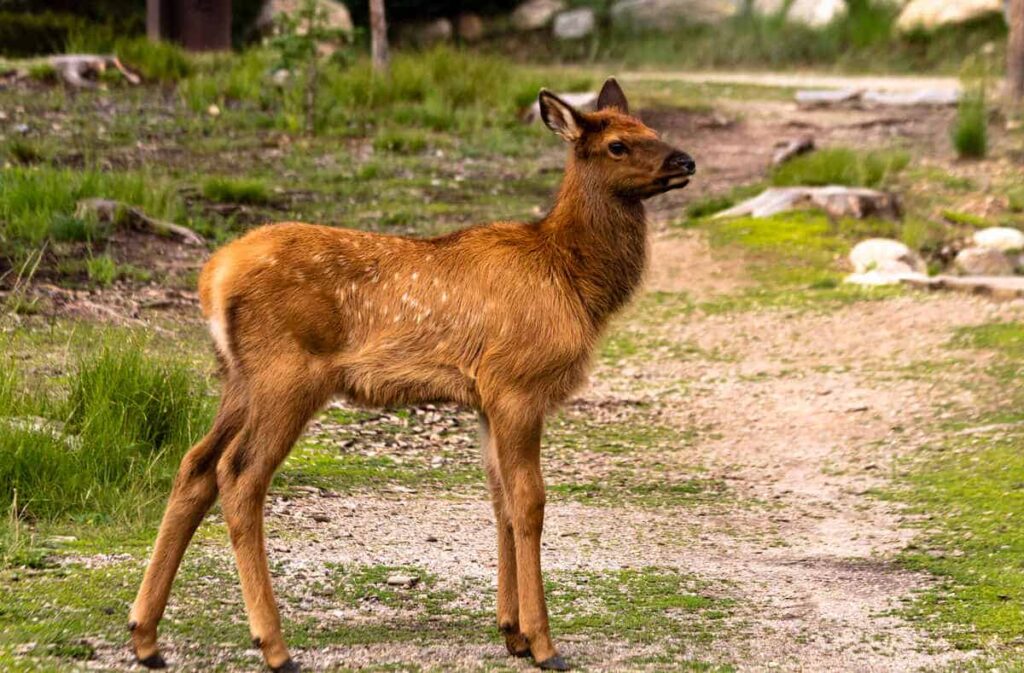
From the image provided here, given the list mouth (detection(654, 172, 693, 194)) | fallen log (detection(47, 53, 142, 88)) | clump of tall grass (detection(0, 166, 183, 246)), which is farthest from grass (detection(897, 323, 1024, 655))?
fallen log (detection(47, 53, 142, 88))

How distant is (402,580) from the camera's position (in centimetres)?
611

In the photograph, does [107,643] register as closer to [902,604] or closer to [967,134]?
[902,604]

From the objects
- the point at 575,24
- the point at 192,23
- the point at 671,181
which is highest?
the point at 671,181

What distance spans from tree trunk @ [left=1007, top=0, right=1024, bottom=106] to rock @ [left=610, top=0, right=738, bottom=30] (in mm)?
9021

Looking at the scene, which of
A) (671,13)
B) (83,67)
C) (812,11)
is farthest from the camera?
(671,13)

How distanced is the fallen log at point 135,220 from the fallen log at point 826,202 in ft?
16.0

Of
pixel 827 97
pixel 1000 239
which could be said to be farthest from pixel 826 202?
pixel 827 97

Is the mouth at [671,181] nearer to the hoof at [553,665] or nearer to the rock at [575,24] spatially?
the hoof at [553,665]

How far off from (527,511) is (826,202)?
29.0 ft

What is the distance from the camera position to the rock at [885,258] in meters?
12.2

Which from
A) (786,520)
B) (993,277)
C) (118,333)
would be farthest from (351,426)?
(993,277)

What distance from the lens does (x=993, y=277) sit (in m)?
11.8

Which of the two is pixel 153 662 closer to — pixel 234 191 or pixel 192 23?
pixel 234 191

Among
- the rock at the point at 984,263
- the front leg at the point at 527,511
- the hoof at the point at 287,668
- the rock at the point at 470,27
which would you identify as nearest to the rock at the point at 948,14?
the rock at the point at 470,27
